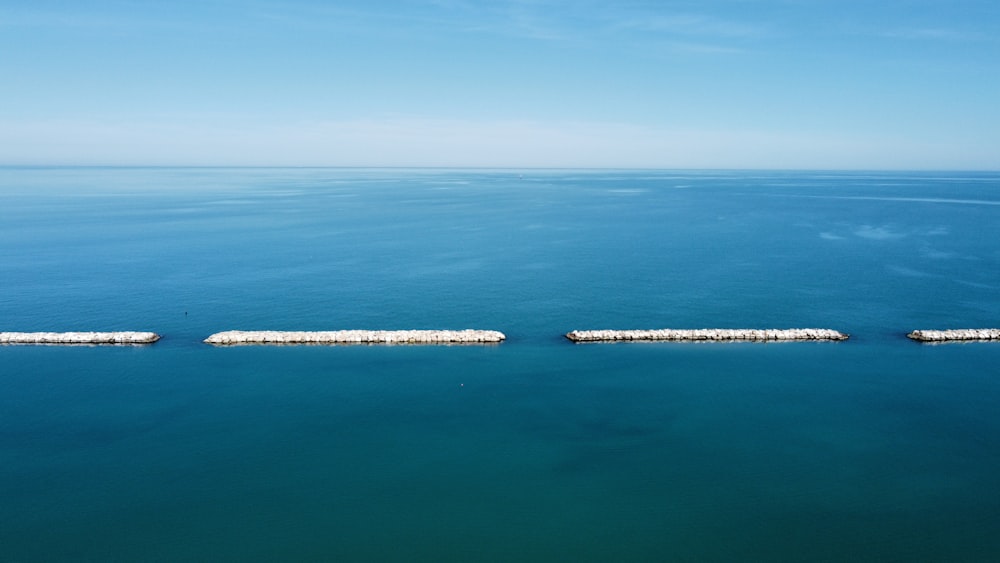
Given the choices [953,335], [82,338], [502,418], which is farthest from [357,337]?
[953,335]

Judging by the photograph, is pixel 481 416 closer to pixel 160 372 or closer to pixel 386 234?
pixel 160 372

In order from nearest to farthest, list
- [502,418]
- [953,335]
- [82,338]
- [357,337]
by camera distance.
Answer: [502,418], [82,338], [357,337], [953,335]

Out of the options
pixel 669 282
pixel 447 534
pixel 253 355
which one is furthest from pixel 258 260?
pixel 447 534

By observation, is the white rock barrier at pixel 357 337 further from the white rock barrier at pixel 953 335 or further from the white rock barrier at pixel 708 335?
the white rock barrier at pixel 953 335

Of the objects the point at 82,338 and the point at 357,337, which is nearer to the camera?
the point at 82,338

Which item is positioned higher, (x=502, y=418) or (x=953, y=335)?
(x=953, y=335)

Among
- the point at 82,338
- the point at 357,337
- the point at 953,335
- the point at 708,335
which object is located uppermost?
the point at 82,338

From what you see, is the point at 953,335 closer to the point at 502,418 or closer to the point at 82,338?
the point at 502,418
